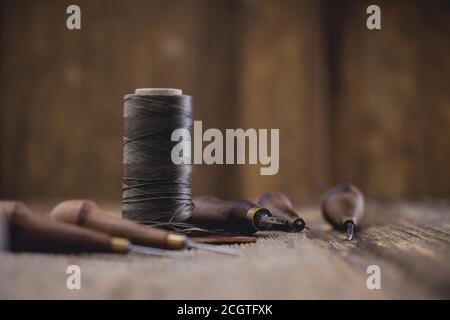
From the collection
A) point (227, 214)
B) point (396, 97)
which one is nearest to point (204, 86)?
point (396, 97)

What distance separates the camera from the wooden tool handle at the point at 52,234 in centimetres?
164

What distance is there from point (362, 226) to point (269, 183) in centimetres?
191

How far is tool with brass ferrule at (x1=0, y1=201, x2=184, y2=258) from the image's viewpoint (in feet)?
5.37

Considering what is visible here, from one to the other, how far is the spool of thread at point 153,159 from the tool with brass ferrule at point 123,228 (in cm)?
20

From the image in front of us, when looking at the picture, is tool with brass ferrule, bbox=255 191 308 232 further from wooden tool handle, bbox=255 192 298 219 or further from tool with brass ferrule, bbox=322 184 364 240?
tool with brass ferrule, bbox=322 184 364 240

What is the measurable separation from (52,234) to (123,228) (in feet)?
0.62

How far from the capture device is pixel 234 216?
201 cm

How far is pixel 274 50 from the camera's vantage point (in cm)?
426

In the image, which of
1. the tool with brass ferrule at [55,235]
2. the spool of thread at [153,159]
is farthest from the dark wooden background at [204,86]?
the tool with brass ferrule at [55,235]

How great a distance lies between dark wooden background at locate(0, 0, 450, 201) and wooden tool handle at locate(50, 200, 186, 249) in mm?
2596
